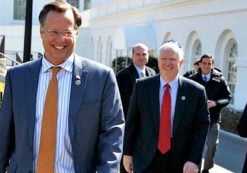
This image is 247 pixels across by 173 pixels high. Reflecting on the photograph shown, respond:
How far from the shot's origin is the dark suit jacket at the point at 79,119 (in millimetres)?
3518

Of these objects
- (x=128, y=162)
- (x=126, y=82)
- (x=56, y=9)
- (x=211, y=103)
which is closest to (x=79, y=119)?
(x=56, y=9)

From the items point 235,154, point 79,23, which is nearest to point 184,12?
point 235,154

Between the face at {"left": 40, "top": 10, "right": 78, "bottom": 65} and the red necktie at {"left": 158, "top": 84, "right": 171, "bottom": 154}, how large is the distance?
6.79ft

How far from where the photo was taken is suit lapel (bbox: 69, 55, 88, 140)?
3496mm

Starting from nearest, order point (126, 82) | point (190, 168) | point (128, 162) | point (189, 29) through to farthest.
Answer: point (190, 168)
point (128, 162)
point (126, 82)
point (189, 29)

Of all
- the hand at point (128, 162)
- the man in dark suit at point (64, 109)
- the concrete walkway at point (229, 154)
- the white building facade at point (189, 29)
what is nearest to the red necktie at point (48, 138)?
the man in dark suit at point (64, 109)

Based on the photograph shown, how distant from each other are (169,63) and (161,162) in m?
0.92

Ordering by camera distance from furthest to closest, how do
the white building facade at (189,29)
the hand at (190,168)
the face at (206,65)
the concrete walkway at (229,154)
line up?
1. the white building facade at (189,29)
2. the concrete walkway at (229,154)
3. the face at (206,65)
4. the hand at (190,168)

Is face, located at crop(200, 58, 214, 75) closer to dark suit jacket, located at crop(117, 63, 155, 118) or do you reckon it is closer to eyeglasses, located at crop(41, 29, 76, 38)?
dark suit jacket, located at crop(117, 63, 155, 118)

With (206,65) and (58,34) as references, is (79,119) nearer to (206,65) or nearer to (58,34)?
(58,34)

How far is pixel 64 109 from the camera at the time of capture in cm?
354

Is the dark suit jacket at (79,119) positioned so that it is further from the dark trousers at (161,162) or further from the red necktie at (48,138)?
the dark trousers at (161,162)

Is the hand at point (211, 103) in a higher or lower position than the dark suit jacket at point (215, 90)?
lower

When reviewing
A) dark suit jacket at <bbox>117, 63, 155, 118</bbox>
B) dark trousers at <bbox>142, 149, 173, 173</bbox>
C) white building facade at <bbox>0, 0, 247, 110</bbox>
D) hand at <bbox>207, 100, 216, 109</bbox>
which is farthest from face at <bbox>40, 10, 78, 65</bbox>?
white building facade at <bbox>0, 0, 247, 110</bbox>
